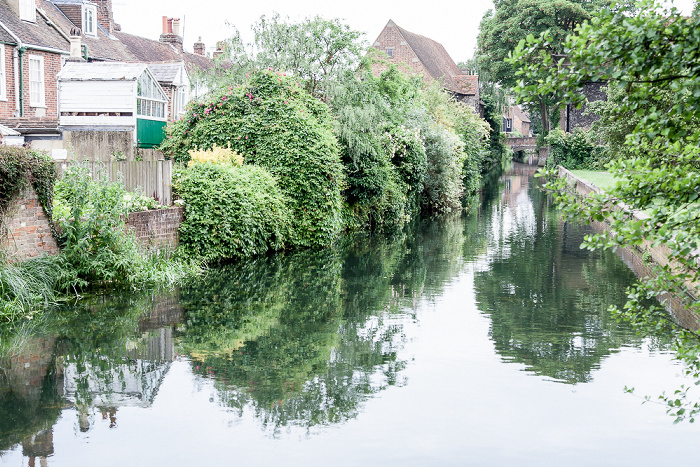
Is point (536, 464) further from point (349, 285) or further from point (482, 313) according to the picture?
point (349, 285)

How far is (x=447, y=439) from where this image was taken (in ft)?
21.6

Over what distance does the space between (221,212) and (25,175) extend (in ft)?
16.9

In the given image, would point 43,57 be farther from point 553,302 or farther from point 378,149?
point 553,302

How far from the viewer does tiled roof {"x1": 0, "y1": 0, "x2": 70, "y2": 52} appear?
26.8 metres

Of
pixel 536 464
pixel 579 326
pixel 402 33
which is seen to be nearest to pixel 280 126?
pixel 579 326

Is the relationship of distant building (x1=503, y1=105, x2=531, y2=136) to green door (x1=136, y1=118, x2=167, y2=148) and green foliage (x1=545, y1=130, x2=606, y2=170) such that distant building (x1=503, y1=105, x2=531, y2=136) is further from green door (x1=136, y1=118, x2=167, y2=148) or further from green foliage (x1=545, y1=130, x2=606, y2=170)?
green door (x1=136, y1=118, x2=167, y2=148)

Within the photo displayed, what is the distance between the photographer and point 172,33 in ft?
156

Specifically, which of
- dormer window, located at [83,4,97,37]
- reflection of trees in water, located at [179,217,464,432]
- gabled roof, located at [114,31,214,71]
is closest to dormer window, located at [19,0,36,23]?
dormer window, located at [83,4,97,37]

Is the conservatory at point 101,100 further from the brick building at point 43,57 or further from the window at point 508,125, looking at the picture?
the window at point 508,125

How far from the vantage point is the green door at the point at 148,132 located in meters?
25.6

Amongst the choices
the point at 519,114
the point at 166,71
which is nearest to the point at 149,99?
the point at 166,71

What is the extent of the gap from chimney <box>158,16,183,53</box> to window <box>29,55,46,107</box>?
780 inches

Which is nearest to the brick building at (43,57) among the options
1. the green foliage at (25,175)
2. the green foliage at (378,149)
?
the green foliage at (378,149)

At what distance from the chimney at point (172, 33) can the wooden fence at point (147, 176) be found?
111 feet
